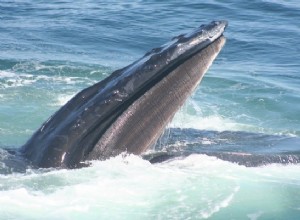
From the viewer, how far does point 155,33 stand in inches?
1111

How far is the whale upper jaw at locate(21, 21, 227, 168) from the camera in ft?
25.5

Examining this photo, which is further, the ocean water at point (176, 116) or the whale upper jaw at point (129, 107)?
the ocean water at point (176, 116)

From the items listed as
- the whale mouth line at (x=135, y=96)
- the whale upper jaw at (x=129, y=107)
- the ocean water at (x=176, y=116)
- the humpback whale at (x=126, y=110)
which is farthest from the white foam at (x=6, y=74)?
the whale mouth line at (x=135, y=96)

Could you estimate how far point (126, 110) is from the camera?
7.98 metres

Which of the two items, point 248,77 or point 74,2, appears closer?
point 248,77

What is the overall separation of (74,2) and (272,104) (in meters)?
21.0

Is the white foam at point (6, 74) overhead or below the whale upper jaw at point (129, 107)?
below

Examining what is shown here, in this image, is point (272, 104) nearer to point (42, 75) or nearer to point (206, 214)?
point (42, 75)

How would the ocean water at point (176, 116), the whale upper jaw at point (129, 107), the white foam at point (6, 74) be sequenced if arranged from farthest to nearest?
1. the white foam at point (6, 74)
2. the ocean water at point (176, 116)
3. the whale upper jaw at point (129, 107)

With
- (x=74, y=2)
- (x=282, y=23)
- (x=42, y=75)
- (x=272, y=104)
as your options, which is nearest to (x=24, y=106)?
(x=42, y=75)

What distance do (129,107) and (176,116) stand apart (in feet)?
8.89

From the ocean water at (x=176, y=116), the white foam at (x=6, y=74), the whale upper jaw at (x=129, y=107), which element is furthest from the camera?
the white foam at (x=6, y=74)

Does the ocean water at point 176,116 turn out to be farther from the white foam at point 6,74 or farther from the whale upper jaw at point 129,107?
the whale upper jaw at point 129,107

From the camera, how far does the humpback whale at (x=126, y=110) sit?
25.5 ft
